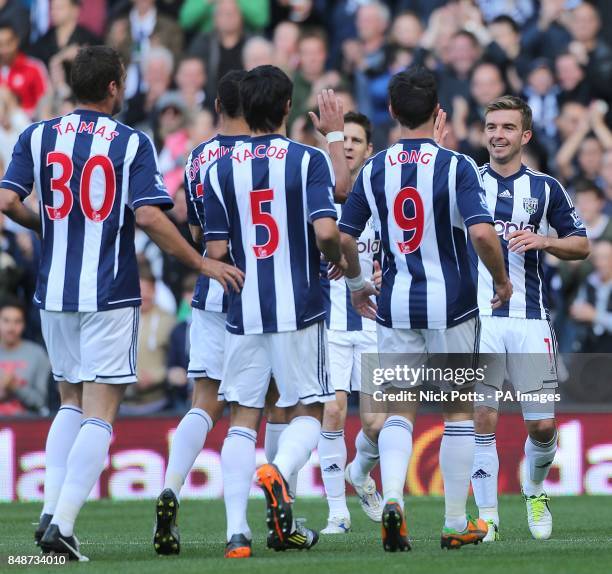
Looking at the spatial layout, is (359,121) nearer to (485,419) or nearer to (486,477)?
(485,419)

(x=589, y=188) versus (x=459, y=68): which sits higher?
(x=459, y=68)

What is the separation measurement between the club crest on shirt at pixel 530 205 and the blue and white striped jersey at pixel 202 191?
6.12 ft

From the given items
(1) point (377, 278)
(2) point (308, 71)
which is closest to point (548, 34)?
(2) point (308, 71)

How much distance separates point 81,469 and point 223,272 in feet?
3.92

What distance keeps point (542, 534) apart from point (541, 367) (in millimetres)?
1004

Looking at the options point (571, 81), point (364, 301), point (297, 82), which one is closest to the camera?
point (364, 301)

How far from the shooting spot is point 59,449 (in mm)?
7148

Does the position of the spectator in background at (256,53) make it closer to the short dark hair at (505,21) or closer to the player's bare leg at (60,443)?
the short dark hair at (505,21)

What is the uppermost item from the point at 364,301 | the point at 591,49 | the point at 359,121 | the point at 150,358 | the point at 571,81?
the point at 591,49

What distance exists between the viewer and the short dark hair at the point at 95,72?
23.0ft

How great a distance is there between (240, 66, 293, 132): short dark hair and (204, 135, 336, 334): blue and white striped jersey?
99 millimetres

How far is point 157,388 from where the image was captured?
43.7 ft

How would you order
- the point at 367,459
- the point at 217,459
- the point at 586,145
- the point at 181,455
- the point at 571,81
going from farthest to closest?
the point at 571,81
the point at 586,145
the point at 217,459
the point at 367,459
the point at 181,455

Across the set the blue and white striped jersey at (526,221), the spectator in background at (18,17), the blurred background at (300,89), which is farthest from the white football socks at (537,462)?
the spectator in background at (18,17)
